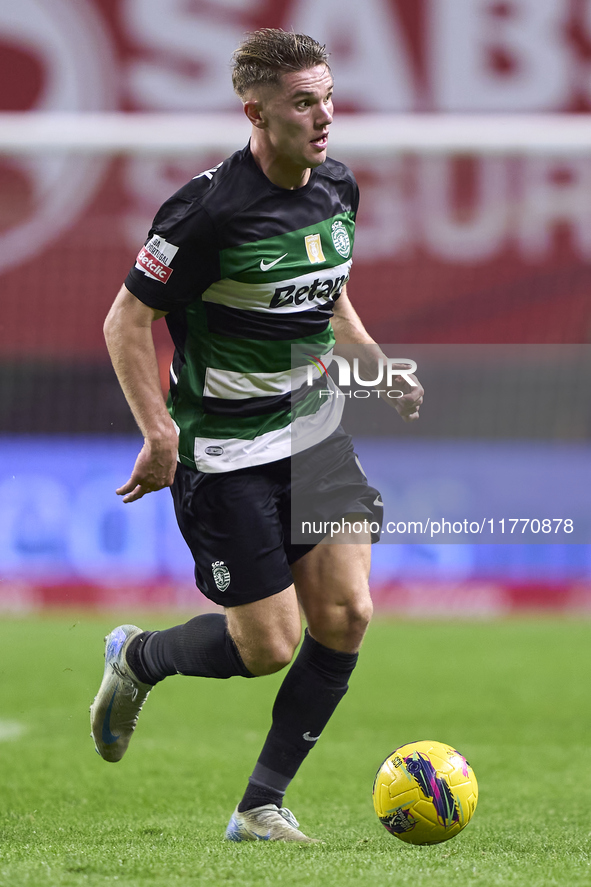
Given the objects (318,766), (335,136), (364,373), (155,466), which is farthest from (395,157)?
(155,466)

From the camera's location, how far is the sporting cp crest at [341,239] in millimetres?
3546

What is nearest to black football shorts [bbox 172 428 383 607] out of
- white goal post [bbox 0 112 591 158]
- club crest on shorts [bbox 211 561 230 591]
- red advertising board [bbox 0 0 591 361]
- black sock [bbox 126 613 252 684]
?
club crest on shorts [bbox 211 561 230 591]

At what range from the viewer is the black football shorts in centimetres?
344

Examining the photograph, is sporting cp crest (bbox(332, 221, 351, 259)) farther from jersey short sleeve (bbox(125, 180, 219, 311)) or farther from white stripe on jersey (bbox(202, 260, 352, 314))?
jersey short sleeve (bbox(125, 180, 219, 311))

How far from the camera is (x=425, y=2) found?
16.2 meters

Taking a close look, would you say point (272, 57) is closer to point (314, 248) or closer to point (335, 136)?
point (314, 248)

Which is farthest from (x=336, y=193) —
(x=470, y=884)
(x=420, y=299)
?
(x=420, y=299)

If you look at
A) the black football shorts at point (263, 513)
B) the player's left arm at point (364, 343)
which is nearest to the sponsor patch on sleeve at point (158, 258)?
the black football shorts at point (263, 513)

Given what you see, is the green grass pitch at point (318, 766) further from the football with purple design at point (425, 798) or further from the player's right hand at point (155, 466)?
the player's right hand at point (155, 466)

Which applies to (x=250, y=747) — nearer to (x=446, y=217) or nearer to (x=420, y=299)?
(x=420, y=299)

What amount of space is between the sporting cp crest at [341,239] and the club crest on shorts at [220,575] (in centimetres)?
103

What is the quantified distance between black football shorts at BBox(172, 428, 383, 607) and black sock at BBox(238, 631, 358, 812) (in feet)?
1.14

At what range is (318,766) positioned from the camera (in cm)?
517

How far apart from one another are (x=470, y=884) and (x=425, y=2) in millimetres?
15405
